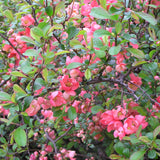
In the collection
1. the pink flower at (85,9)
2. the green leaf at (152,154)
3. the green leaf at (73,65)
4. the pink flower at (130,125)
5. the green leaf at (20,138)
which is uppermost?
the pink flower at (85,9)

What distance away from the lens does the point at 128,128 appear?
929 mm

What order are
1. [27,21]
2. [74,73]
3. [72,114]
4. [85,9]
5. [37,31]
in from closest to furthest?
[37,31]
[74,73]
[72,114]
[85,9]
[27,21]

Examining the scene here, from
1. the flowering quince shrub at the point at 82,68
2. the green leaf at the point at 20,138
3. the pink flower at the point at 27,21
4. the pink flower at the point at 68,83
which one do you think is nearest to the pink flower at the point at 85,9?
the flowering quince shrub at the point at 82,68

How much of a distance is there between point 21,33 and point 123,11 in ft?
2.77

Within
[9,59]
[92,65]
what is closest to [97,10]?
[92,65]

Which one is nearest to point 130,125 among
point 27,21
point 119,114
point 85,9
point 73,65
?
point 119,114

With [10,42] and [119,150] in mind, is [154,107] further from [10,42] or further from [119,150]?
[10,42]

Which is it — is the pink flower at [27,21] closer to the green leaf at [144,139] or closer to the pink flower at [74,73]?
the pink flower at [74,73]

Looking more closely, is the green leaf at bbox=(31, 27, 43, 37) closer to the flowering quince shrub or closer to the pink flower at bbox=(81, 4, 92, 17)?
the flowering quince shrub

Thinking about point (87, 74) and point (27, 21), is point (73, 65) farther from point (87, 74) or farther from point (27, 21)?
point (27, 21)

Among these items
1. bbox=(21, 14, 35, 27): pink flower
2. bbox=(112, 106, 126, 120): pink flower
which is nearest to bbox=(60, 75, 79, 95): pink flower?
bbox=(112, 106, 126, 120): pink flower

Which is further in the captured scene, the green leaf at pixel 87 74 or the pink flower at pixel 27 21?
the pink flower at pixel 27 21

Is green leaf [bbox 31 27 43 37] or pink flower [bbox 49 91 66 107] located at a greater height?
green leaf [bbox 31 27 43 37]

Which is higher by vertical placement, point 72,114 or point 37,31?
point 37,31
